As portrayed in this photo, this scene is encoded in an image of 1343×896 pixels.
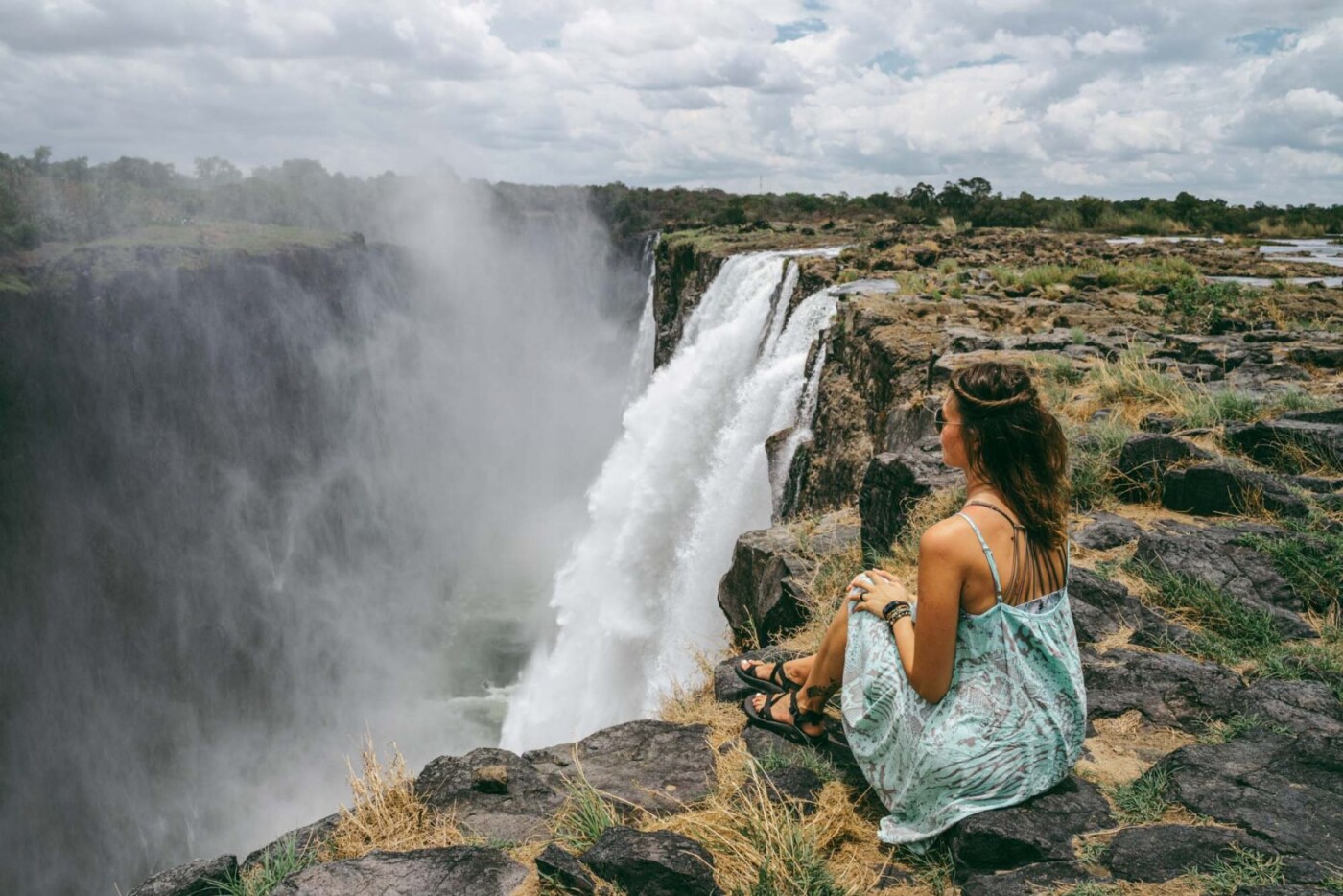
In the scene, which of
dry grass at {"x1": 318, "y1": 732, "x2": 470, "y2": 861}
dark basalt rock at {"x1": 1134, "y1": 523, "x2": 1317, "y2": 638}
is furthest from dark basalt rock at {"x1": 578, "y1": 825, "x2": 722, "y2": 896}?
dark basalt rock at {"x1": 1134, "y1": 523, "x2": 1317, "y2": 638}

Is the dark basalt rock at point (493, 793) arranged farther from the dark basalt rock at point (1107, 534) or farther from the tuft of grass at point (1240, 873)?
the dark basalt rock at point (1107, 534)

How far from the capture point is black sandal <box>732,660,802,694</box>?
357 centimetres

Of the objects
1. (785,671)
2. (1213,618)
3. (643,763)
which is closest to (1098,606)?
(1213,618)

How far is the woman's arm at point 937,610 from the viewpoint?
2.44 meters

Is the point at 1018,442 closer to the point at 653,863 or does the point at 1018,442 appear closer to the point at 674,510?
the point at 653,863

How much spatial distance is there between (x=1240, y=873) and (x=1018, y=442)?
1254 millimetres

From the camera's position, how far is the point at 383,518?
116ft

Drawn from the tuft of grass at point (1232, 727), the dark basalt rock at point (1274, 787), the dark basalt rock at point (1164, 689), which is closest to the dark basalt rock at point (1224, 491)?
the dark basalt rock at point (1164, 689)

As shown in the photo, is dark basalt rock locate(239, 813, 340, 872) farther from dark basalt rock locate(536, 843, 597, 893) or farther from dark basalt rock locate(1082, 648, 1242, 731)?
dark basalt rock locate(1082, 648, 1242, 731)

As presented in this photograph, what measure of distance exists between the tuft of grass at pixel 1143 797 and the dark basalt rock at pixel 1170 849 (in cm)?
13

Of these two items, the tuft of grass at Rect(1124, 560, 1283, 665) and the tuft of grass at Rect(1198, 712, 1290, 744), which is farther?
the tuft of grass at Rect(1124, 560, 1283, 665)

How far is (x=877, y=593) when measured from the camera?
2.87 meters

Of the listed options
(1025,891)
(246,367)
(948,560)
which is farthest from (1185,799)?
(246,367)

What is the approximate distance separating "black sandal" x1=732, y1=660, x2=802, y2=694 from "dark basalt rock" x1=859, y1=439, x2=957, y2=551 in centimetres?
190
